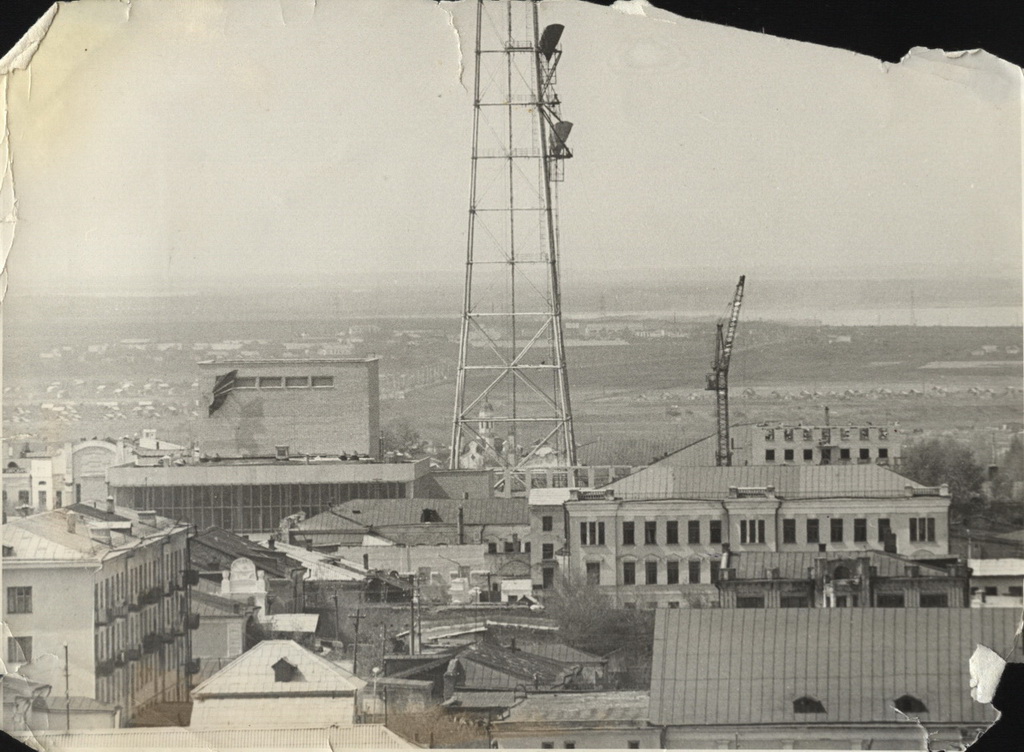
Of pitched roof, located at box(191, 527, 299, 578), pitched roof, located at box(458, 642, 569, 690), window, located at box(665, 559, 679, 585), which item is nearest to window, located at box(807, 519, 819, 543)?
window, located at box(665, 559, 679, 585)

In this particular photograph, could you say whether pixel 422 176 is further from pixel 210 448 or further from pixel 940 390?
pixel 940 390

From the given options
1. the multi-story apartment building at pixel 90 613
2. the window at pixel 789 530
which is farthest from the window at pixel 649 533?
the multi-story apartment building at pixel 90 613

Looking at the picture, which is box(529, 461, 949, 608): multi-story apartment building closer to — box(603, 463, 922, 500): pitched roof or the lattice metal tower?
box(603, 463, 922, 500): pitched roof

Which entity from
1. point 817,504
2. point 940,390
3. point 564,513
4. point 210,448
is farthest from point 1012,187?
point 210,448

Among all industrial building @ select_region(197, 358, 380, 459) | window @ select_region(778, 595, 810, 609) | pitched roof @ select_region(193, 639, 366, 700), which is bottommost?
pitched roof @ select_region(193, 639, 366, 700)

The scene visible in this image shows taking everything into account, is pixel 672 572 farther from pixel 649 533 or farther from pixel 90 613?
pixel 90 613

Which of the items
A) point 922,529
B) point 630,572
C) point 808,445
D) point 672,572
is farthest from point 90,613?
point 922,529

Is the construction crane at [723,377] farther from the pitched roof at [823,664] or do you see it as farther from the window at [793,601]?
the pitched roof at [823,664]
